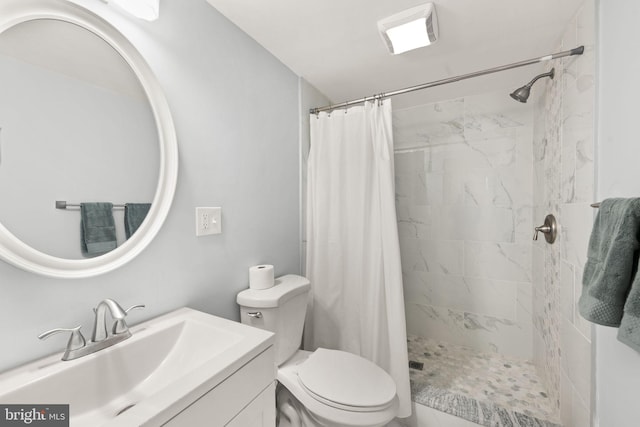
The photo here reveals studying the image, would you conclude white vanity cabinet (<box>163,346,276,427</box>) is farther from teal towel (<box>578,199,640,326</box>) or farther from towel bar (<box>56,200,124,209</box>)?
teal towel (<box>578,199,640,326</box>)

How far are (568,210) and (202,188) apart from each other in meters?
1.70

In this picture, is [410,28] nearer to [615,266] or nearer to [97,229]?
[615,266]

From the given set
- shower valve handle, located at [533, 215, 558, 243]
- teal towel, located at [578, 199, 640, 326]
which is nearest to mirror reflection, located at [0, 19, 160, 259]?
teal towel, located at [578, 199, 640, 326]

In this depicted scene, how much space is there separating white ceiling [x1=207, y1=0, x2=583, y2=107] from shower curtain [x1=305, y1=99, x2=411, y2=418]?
29 cm

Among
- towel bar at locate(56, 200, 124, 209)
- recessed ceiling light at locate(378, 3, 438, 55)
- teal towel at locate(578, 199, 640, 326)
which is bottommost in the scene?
teal towel at locate(578, 199, 640, 326)

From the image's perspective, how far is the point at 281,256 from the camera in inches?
64.7

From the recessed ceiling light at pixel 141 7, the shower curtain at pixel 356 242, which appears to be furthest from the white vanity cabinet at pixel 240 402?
the recessed ceiling light at pixel 141 7

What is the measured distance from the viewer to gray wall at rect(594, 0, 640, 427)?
753 millimetres

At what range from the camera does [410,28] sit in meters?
1.28

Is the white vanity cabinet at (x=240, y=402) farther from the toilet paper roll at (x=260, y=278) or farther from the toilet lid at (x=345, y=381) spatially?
the toilet paper roll at (x=260, y=278)

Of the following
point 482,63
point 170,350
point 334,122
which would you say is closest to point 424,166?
point 482,63

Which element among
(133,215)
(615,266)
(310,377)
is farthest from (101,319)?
(615,266)

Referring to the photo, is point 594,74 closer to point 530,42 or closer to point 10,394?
point 530,42

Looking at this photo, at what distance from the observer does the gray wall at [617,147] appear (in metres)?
0.75
